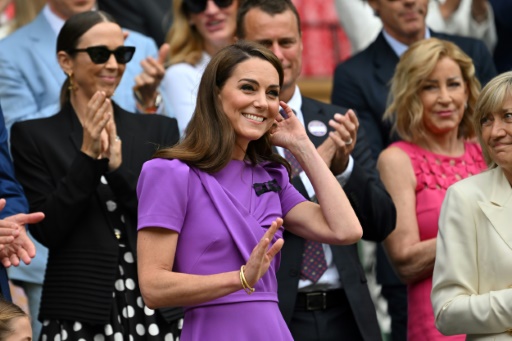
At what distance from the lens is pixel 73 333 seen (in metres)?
5.69

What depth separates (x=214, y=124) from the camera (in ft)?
15.7

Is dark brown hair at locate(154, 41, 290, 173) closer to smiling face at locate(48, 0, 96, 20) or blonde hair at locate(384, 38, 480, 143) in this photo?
blonde hair at locate(384, 38, 480, 143)

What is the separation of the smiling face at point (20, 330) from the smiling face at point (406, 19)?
12.4ft

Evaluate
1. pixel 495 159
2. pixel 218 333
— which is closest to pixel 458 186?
pixel 495 159

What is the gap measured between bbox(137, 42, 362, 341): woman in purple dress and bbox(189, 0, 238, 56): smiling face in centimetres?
254

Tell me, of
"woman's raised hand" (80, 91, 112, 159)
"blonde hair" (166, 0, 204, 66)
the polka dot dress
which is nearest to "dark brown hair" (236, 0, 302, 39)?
"blonde hair" (166, 0, 204, 66)

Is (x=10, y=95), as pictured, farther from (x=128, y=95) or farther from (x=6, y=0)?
(x=6, y=0)

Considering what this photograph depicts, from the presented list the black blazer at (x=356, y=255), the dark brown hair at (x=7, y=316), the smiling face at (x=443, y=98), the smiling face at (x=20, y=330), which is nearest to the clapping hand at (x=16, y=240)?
the dark brown hair at (x=7, y=316)

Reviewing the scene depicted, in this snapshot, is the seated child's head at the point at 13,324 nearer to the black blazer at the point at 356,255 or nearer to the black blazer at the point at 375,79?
the black blazer at the point at 356,255

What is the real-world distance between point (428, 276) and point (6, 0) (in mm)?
3387

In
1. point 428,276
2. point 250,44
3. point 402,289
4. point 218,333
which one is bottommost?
point 402,289

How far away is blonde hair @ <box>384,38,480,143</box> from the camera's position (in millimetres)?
6719

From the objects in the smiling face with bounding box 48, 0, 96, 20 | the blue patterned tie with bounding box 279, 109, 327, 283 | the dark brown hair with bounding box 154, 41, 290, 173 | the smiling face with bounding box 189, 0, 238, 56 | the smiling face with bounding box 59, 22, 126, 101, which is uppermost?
the dark brown hair with bounding box 154, 41, 290, 173

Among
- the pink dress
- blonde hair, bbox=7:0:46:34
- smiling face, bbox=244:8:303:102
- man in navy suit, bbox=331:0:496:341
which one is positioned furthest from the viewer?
blonde hair, bbox=7:0:46:34
